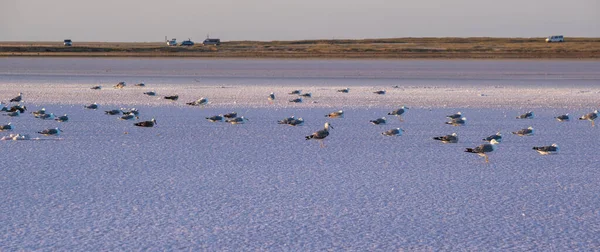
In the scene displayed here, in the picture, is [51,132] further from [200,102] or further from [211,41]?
[211,41]

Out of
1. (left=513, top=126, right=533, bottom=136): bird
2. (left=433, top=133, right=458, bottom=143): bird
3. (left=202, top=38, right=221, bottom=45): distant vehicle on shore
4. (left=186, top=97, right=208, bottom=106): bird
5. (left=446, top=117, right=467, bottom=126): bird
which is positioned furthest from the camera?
(left=202, top=38, right=221, bottom=45): distant vehicle on shore

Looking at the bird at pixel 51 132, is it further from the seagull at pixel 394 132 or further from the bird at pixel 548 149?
the bird at pixel 548 149

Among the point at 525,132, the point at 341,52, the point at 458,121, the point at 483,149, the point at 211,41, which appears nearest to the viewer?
the point at 483,149

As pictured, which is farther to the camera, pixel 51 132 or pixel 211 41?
pixel 211 41

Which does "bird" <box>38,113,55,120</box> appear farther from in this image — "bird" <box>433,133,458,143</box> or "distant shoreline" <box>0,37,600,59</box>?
"distant shoreline" <box>0,37,600,59</box>

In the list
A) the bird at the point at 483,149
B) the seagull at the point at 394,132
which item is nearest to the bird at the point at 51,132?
the seagull at the point at 394,132

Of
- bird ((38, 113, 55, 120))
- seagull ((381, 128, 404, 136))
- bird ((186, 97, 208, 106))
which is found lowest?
bird ((186, 97, 208, 106))

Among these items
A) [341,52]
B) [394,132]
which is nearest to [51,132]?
[394,132]

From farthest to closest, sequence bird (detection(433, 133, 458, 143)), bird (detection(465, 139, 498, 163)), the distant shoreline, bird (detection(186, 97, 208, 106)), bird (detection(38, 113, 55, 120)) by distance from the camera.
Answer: the distant shoreline, bird (detection(186, 97, 208, 106)), bird (detection(38, 113, 55, 120)), bird (detection(433, 133, 458, 143)), bird (detection(465, 139, 498, 163))

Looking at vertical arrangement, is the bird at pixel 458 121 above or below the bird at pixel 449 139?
below

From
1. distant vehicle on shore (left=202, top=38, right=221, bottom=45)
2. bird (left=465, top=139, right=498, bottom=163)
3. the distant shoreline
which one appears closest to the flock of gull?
bird (left=465, top=139, right=498, bottom=163)

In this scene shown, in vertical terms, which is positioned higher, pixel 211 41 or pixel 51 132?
pixel 51 132

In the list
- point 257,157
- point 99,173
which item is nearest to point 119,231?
point 99,173

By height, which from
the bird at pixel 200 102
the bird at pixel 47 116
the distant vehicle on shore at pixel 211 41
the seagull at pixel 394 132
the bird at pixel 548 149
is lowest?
the distant vehicle on shore at pixel 211 41
